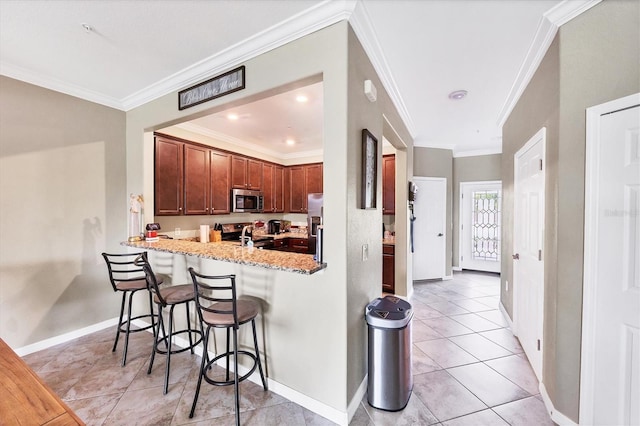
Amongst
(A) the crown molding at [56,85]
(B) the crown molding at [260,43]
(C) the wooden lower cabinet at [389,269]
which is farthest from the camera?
(C) the wooden lower cabinet at [389,269]

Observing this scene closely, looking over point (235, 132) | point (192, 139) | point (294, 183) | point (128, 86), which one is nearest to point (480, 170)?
point (294, 183)

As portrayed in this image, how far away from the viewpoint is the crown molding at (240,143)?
396 centimetres

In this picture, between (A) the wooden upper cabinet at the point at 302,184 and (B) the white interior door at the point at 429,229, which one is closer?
(B) the white interior door at the point at 429,229

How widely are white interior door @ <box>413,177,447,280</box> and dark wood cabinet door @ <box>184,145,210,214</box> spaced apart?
12.9ft

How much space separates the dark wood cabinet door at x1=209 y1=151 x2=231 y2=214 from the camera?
4113 millimetres

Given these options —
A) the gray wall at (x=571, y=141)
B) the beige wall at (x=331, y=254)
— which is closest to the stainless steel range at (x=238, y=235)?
the beige wall at (x=331, y=254)

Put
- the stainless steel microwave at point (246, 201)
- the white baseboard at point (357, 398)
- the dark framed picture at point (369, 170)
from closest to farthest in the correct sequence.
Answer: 1. the white baseboard at point (357, 398)
2. the dark framed picture at point (369, 170)
3. the stainless steel microwave at point (246, 201)

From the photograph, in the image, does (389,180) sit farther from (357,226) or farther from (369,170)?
(357,226)

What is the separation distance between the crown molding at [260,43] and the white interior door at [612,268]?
5.71 ft

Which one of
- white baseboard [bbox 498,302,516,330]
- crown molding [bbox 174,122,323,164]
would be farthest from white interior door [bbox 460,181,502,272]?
crown molding [bbox 174,122,323,164]

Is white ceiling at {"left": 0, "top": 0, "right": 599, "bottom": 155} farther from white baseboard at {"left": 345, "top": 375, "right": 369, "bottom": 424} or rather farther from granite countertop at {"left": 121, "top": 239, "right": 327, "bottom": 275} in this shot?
white baseboard at {"left": 345, "top": 375, "right": 369, "bottom": 424}

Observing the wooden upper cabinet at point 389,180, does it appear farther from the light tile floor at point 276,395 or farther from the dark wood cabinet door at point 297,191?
the light tile floor at point 276,395

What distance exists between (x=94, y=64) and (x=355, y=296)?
3.15 metres

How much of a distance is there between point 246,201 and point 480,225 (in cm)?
520
